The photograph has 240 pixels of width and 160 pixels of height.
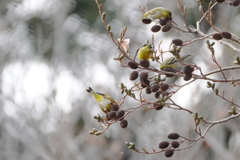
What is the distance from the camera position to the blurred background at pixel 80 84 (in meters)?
2.50

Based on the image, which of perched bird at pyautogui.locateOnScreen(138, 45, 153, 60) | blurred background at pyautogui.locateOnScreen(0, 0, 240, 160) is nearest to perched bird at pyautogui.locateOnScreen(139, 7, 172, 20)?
perched bird at pyautogui.locateOnScreen(138, 45, 153, 60)

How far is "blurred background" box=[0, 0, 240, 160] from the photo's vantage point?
8.19 ft

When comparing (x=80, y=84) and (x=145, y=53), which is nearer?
(x=145, y=53)

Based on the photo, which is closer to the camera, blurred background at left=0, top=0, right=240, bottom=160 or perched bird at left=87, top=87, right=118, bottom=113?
perched bird at left=87, top=87, right=118, bottom=113

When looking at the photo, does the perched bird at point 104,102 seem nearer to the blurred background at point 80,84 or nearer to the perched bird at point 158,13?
the perched bird at point 158,13

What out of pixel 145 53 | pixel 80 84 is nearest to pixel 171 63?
pixel 145 53

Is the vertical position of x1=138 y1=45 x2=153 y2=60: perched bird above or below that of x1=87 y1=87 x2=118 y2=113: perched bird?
above

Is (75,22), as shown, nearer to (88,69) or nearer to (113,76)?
(88,69)

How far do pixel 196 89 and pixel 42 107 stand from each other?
1.31 metres

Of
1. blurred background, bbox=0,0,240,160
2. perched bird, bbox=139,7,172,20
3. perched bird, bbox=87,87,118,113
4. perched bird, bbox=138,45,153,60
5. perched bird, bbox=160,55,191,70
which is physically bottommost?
blurred background, bbox=0,0,240,160

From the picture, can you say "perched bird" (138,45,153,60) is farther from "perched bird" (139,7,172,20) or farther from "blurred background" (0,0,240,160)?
"blurred background" (0,0,240,160)

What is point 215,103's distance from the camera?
2.46m

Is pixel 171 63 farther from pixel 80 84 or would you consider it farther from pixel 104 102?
pixel 80 84

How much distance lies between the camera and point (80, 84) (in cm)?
331
